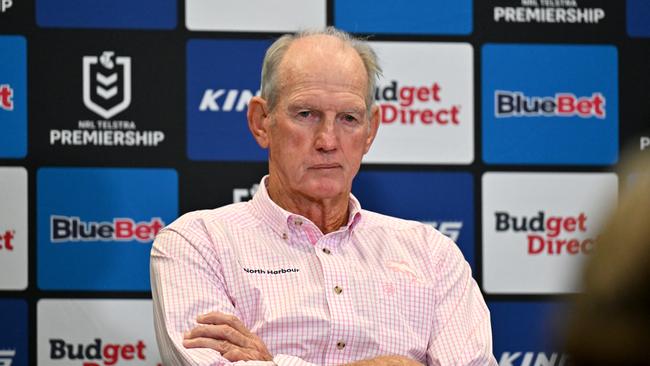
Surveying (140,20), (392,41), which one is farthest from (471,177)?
(140,20)

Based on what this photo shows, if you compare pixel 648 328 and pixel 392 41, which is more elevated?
pixel 392 41

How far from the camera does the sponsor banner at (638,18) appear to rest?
3.71 metres

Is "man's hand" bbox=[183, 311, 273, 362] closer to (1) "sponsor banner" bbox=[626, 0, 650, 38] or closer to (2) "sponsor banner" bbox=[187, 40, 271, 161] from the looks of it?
(2) "sponsor banner" bbox=[187, 40, 271, 161]

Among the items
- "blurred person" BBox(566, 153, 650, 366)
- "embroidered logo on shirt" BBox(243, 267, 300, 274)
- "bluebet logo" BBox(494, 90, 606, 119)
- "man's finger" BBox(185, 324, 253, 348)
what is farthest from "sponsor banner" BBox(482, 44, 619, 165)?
"blurred person" BBox(566, 153, 650, 366)

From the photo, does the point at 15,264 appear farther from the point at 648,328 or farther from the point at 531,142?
the point at 648,328

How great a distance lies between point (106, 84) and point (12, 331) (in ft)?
3.31

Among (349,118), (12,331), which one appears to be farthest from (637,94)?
(12,331)

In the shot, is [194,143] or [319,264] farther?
[194,143]

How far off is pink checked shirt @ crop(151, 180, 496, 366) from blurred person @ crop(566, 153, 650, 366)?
193 centimetres

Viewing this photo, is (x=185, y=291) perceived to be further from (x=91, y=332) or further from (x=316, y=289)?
(x=91, y=332)

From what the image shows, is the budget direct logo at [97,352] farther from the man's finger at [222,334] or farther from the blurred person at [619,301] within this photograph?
the blurred person at [619,301]

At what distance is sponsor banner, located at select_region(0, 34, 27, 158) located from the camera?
339 centimetres

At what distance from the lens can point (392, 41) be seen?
3.57m

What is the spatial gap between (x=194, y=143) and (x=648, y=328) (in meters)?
3.05
